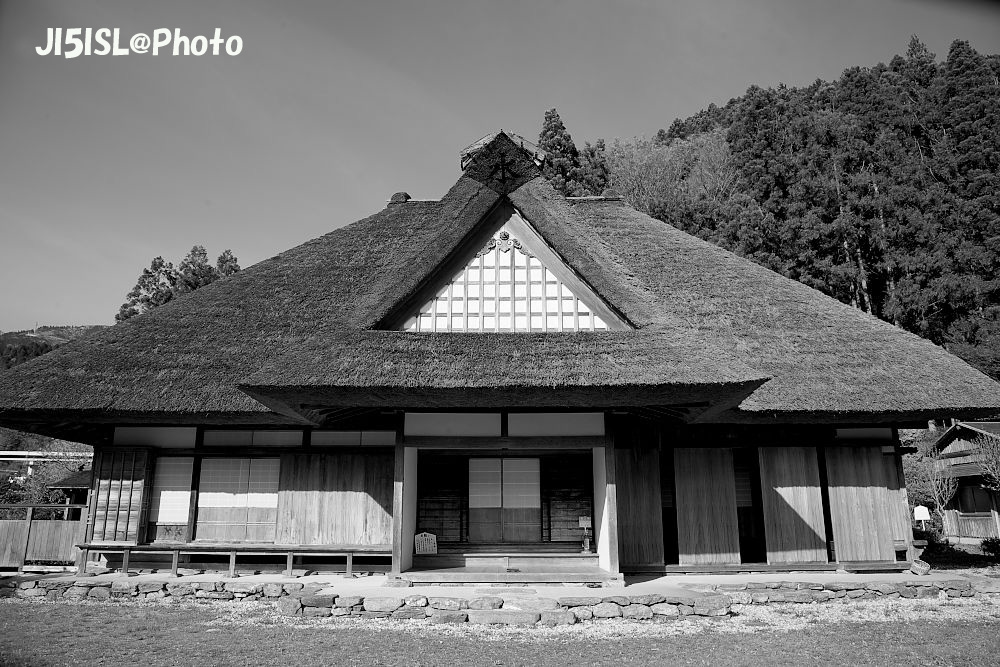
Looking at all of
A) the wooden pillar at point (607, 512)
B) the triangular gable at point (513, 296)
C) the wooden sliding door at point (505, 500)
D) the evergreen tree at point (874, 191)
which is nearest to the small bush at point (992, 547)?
the wooden pillar at point (607, 512)

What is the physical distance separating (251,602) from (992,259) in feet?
105

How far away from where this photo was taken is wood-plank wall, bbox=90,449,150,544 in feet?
37.9

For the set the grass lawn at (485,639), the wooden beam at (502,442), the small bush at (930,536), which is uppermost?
the wooden beam at (502,442)

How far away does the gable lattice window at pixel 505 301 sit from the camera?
34.3ft

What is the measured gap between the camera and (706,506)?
11539 mm

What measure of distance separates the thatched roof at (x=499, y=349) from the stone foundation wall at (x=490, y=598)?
2608mm

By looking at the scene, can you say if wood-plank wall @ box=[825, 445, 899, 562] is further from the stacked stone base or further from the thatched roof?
the stacked stone base

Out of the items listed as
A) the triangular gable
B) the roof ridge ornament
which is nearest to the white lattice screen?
the triangular gable

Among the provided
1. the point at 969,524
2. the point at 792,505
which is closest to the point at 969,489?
the point at 969,524

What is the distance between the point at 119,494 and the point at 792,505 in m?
12.0

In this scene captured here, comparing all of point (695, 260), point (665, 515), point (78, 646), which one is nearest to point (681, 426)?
point (665, 515)

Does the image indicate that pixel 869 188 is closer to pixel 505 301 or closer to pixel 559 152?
pixel 559 152

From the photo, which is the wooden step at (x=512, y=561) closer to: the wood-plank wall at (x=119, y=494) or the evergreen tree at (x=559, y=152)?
the wood-plank wall at (x=119, y=494)

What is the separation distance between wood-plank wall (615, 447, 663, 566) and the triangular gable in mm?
2821
